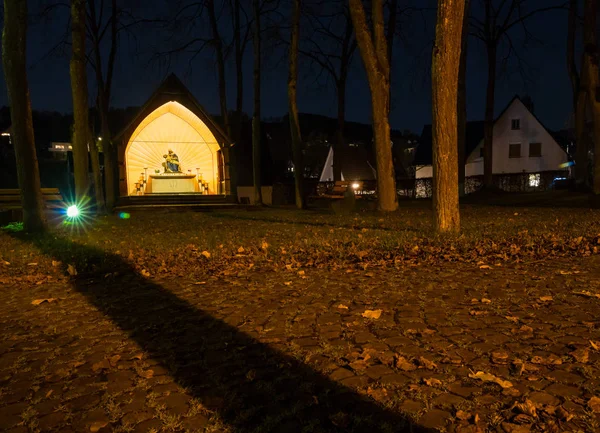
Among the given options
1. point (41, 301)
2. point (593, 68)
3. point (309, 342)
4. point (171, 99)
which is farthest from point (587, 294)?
point (171, 99)

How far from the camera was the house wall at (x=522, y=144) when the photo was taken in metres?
50.1

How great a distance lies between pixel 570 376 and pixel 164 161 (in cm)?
3083

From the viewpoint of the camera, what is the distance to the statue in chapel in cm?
3067

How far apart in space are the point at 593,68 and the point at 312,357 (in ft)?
70.0

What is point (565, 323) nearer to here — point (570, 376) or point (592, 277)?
point (570, 376)

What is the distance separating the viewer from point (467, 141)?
174 ft

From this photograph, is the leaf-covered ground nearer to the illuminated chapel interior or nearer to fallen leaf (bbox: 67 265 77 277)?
fallen leaf (bbox: 67 265 77 277)

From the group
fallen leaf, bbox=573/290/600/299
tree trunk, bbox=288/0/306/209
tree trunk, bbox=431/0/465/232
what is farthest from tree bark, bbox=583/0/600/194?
fallen leaf, bbox=573/290/600/299

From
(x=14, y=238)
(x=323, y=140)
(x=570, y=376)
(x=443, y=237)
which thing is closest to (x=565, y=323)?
(x=570, y=376)

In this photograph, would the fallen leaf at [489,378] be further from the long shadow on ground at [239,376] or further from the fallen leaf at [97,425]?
the fallen leaf at [97,425]

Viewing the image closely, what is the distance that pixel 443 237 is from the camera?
32.8 ft

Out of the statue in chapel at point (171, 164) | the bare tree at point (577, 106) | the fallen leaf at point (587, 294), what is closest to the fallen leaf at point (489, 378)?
the fallen leaf at point (587, 294)

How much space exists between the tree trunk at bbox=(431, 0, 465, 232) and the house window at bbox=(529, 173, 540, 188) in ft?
104

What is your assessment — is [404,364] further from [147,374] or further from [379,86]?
[379,86]
